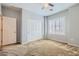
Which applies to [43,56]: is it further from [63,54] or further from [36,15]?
[36,15]

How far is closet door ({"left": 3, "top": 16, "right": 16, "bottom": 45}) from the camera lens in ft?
6.58

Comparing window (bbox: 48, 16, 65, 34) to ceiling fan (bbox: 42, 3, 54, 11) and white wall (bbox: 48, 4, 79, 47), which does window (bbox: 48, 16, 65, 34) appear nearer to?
white wall (bbox: 48, 4, 79, 47)

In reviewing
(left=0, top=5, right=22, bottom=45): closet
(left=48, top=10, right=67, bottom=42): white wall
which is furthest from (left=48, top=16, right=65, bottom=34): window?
(left=0, top=5, right=22, bottom=45): closet

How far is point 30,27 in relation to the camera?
6.84 feet

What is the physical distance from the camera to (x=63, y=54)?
1.97 metres

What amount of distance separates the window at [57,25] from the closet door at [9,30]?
769 millimetres

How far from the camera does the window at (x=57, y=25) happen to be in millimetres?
2061

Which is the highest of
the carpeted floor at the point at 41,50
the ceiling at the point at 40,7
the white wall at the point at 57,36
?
the ceiling at the point at 40,7

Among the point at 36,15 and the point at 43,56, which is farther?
the point at 36,15

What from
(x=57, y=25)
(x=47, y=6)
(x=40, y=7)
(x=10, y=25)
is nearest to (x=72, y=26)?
(x=57, y=25)

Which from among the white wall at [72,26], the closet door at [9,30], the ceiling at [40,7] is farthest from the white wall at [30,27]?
the white wall at [72,26]

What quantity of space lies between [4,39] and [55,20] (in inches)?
44.1

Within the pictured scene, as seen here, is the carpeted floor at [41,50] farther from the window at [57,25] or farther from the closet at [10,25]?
the window at [57,25]

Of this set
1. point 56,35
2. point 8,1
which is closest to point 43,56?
point 56,35
